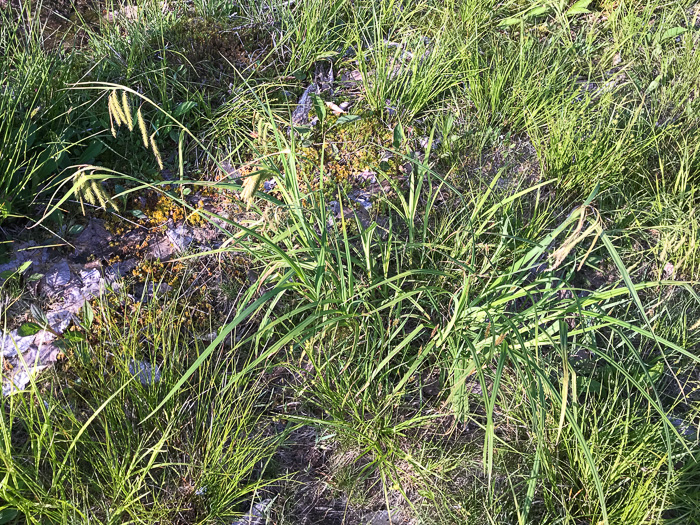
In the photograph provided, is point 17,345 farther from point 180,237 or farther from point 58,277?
point 180,237

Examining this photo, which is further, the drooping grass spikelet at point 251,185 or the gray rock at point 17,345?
the gray rock at point 17,345

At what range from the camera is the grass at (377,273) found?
1.48 m

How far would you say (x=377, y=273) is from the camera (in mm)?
1904

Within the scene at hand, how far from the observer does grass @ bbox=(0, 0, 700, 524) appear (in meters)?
1.48

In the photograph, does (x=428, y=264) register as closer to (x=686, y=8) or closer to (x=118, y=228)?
(x=118, y=228)

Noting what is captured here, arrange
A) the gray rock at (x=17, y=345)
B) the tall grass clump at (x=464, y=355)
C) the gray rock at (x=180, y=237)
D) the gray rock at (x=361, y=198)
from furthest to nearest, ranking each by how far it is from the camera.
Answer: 1. the gray rock at (x=361, y=198)
2. the gray rock at (x=180, y=237)
3. the gray rock at (x=17, y=345)
4. the tall grass clump at (x=464, y=355)

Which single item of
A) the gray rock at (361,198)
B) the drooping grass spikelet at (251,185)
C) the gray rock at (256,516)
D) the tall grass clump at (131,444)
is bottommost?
the gray rock at (256,516)

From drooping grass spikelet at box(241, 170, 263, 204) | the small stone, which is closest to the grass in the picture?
drooping grass spikelet at box(241, 170, 263, 204)

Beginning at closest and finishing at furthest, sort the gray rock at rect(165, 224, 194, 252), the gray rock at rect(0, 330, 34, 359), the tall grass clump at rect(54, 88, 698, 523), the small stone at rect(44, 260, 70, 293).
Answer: the tall grass clump at rect(54, 88, 698, 523) → the gray rock at rect(0, 330, 34, 359) → the small stone at rect(44, 260, 70, 293) → the gray rock at rect(165, 224, 194, 252)

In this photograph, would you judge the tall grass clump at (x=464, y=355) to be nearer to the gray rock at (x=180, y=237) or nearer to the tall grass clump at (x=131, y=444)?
the tall grass clump at (x=131, y=444)

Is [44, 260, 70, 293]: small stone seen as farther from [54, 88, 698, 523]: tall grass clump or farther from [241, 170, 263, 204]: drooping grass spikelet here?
[241, 170, 263, 204]: drooping grass spikelet

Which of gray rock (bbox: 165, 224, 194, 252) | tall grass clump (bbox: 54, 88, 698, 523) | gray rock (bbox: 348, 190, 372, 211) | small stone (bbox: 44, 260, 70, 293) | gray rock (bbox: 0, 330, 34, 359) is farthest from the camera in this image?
gray rock (bbox: 348, 190, 372, 211)

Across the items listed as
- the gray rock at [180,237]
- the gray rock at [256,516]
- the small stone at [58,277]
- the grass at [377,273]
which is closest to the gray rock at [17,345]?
the grass at [377,273]

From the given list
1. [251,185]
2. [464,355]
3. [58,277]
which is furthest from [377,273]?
[58,277]
